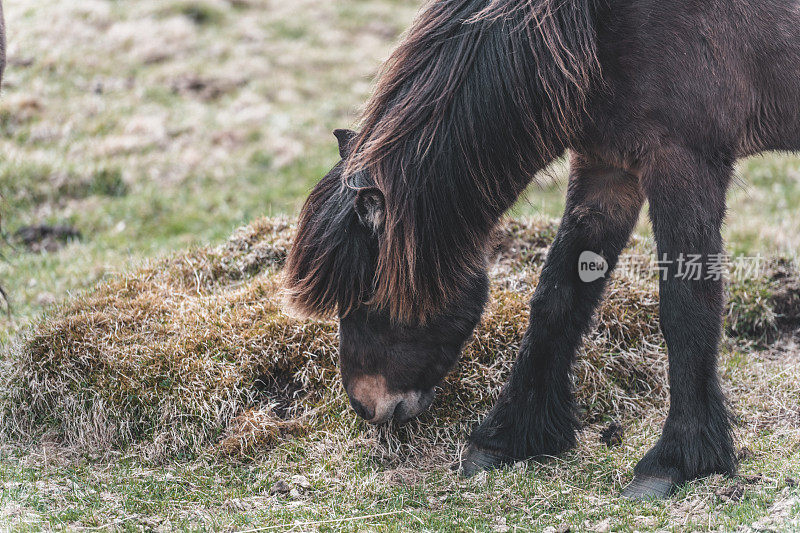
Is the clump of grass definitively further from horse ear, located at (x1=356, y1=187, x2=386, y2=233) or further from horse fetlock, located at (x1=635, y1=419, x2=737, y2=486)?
horse ear, located at (x1=356, y1=187, x2=386, y2=233)

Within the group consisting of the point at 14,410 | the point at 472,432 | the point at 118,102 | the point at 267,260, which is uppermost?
the point at 118,102

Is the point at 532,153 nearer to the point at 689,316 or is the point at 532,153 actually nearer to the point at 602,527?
the point at 689,316

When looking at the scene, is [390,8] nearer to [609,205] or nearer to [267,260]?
[267,260]

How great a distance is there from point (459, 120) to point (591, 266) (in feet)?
4.15

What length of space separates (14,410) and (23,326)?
3.34 feet

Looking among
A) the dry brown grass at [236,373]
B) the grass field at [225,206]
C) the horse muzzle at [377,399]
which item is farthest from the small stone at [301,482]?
the horse muzzle at [377,399]

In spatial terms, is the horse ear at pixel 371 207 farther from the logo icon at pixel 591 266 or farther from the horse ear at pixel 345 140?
the logo icon at pixel 591 266

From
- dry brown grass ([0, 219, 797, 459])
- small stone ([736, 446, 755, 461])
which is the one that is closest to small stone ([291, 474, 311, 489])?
dry brown grass ([0, 219, 797, 459])

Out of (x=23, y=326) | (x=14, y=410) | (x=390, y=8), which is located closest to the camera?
(x=14, y=410)

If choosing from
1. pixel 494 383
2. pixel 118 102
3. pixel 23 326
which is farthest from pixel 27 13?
pixel 494 383

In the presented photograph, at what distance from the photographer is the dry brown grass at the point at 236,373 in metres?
4.39

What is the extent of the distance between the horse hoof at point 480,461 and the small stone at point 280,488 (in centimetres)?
94

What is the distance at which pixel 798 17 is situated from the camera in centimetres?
353

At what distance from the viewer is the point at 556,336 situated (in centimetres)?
422
